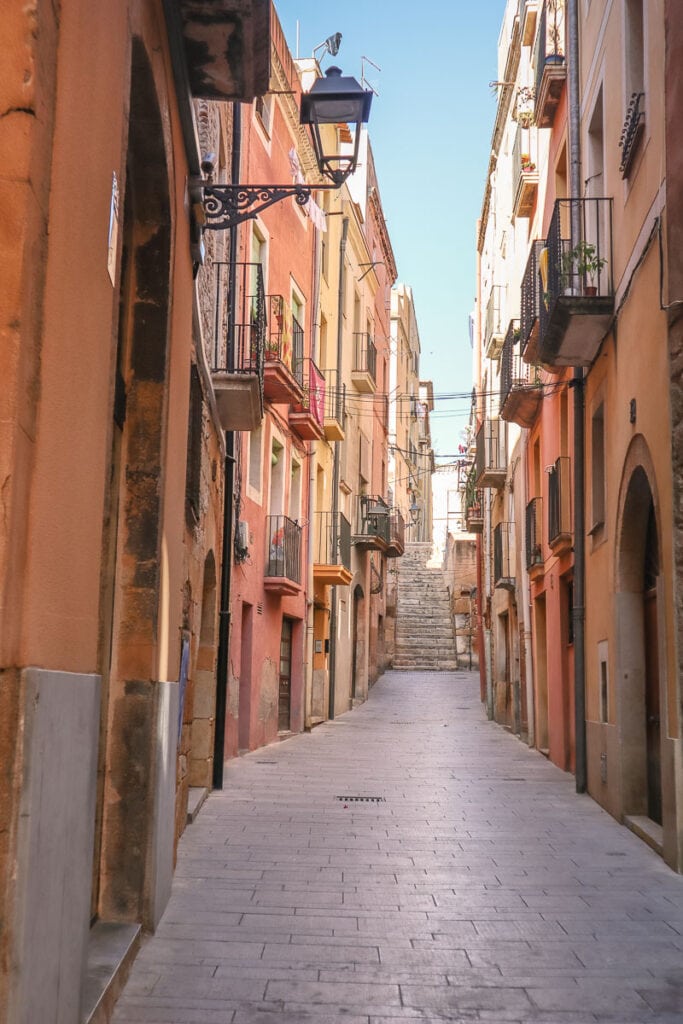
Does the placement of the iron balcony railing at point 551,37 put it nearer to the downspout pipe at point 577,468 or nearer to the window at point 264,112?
the downspout pipe at point 577,468

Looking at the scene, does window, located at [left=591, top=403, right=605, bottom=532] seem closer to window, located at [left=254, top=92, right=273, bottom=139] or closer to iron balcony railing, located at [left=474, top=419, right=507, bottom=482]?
window, located at [left=254, top=92, right=273, bottom=139]

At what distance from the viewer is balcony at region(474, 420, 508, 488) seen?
24984 mm

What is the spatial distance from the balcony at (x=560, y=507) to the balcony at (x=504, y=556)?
23.2 ft

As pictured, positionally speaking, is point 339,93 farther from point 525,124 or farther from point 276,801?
point 525,124

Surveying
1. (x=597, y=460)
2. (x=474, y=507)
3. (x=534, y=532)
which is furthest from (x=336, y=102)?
(x=474, y=507)

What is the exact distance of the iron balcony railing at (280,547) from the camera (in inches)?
758

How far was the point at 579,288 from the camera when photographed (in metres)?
12.1

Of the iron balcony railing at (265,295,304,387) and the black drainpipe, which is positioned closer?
the black drainpipe

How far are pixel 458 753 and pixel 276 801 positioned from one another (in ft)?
21.3

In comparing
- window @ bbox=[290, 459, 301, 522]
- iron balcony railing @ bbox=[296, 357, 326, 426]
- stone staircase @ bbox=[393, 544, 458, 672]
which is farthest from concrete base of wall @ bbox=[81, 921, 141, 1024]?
stone staircase @ bbox=[393, 544, 458, 672]

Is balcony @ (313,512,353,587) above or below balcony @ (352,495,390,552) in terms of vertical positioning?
below

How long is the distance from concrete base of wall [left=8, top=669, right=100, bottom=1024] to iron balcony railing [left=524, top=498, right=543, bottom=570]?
14241 mm

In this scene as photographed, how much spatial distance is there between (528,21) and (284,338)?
7.12 m

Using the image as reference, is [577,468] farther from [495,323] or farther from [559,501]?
[495,323]
